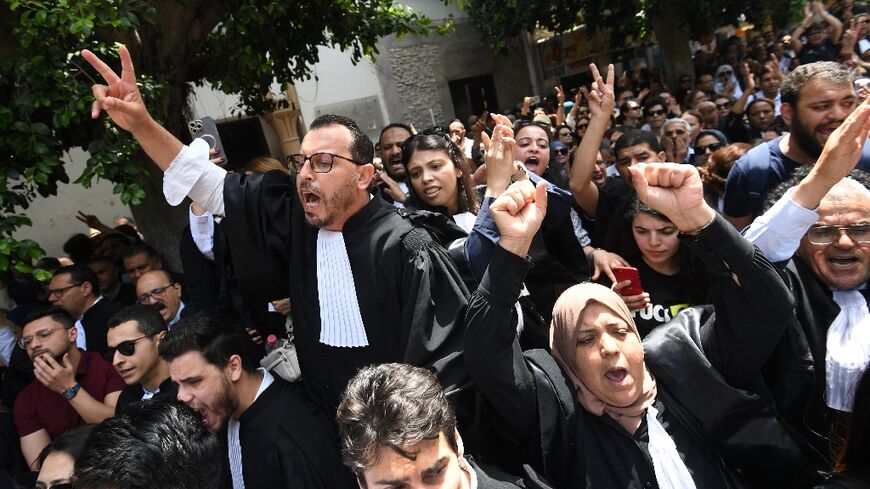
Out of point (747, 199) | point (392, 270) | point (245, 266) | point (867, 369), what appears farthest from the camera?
point (747, 199)

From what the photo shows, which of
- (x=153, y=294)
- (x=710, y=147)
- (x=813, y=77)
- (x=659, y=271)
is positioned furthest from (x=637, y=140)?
(x=153, y=294)

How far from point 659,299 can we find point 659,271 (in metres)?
0.17

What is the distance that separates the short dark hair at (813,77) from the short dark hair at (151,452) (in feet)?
10.3

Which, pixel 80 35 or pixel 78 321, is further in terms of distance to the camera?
pixel 78 321

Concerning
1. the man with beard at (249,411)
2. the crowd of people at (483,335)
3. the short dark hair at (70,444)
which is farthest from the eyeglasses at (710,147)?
the short dark hair at (70,444)

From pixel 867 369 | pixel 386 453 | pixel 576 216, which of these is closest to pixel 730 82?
pixel 576 216

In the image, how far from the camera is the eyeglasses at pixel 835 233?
2.14 m

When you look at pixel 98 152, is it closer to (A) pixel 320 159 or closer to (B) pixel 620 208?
(A) pixel 320 159

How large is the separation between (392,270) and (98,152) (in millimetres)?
2308

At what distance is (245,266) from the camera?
2.60 meters

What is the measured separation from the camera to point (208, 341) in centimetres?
272

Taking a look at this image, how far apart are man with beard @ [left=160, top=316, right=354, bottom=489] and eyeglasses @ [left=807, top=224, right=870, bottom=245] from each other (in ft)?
6.60

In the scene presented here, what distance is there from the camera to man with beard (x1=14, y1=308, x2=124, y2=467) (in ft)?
11.2

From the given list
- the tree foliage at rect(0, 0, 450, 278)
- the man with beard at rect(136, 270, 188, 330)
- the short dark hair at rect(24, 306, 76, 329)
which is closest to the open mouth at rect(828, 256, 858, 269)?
the tree foliage at rect(0, 0, 450, 278)
